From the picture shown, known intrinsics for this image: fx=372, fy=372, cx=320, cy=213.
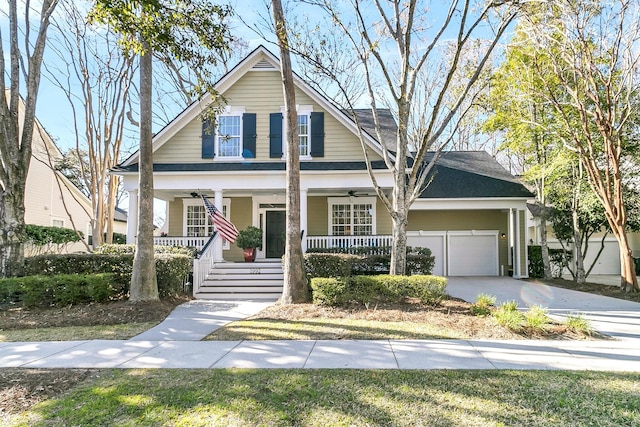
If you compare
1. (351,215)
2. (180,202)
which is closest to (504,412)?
(351,215)

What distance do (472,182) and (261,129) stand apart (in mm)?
8610

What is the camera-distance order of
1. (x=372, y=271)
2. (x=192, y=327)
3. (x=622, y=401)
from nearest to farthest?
(x=622, y=401) → (x=192, y=327) → (x=372, y=271)

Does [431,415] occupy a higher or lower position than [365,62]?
lower

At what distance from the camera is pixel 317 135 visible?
1326cm

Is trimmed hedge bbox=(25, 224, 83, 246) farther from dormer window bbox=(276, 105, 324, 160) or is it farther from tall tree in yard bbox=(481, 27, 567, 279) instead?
tall tree in yard bbox=(481, 27, 567, 279)

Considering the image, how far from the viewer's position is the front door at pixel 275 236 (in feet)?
46.7

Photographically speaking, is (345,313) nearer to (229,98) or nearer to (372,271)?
(372,271)

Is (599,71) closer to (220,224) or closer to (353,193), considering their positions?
(353,193)

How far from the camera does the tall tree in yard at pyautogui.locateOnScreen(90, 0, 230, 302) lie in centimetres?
624

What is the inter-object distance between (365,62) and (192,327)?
6.86 meters

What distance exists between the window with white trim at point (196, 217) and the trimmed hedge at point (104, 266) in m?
5.31

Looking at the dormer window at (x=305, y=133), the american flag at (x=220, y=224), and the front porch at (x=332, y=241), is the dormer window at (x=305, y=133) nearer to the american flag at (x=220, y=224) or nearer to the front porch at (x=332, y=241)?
the front porch at (x=332, y=241)

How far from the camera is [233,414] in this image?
325 cm

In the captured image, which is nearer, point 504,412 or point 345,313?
point 504,412
